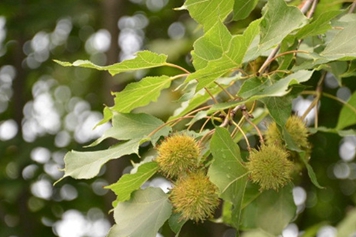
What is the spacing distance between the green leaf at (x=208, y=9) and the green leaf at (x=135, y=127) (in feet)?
0.95

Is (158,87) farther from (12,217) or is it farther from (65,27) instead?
(65,27)

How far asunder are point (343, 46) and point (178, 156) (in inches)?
18.7

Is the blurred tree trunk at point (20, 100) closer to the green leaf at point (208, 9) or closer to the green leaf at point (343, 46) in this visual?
the green leaf at point (208, 9)

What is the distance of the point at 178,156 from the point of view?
1.54 m

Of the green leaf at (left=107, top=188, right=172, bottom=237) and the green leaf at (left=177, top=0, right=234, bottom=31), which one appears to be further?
the green leaf at (left=177, top=0, right=234, bottom=31)

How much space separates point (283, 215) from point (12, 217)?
329 centimetres

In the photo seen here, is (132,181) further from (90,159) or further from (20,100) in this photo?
(20,100)

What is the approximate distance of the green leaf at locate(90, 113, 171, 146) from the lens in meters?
1.61

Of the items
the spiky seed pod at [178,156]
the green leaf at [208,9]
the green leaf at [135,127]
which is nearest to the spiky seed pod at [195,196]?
the spiky seed pod at [178,156]

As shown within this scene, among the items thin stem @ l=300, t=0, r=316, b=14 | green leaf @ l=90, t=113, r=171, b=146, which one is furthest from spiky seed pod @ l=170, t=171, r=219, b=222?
thin stem @ l=300, t=0, r=316, b=14

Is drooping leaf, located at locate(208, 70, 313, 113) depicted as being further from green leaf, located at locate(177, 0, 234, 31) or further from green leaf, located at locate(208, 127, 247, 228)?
green leaf, located at locate(177, 0, 234, 31)

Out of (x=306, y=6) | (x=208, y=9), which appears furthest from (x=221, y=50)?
(x=306, y=6)

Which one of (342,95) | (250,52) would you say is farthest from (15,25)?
(250,52)

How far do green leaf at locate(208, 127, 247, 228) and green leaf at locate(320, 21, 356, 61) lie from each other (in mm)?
312
